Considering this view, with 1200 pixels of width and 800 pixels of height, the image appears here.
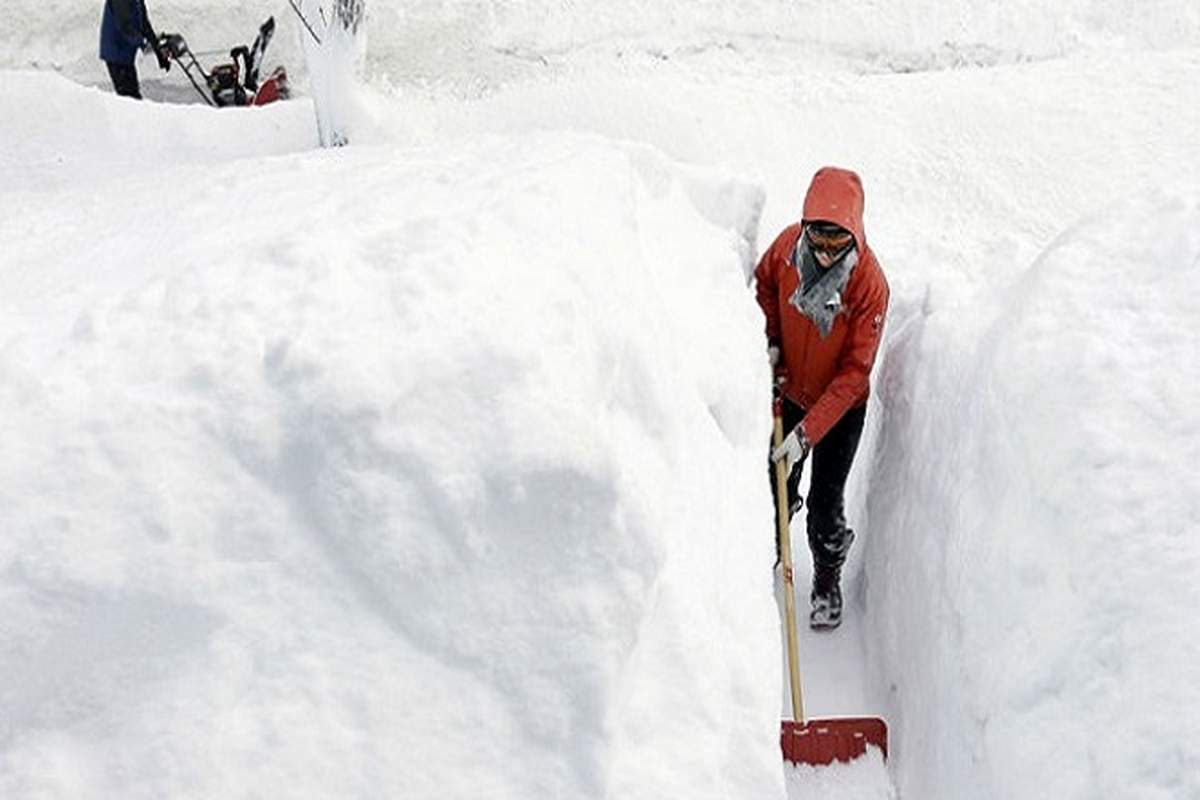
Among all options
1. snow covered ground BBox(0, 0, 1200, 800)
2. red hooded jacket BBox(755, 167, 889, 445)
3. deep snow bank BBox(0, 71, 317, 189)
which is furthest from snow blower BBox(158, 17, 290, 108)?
red hooded jacket BBox(755, 167, 889, 445)

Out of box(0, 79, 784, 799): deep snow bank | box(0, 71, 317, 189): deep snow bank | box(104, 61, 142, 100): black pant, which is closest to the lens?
box(0, 79, 784, 799): deep snow bank

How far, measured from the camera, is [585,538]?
2.24 m

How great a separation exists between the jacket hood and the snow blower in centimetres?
542

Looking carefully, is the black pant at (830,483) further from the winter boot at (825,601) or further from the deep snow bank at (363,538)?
the deep snow bank at (363,538)

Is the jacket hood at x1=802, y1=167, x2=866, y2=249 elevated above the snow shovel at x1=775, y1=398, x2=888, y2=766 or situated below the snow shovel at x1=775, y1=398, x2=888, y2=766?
above

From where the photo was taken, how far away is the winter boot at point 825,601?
4277 mm

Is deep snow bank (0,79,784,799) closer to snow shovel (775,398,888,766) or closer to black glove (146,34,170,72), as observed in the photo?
snow shovel (775,398,888,766)

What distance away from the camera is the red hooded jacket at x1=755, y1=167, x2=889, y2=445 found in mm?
3721

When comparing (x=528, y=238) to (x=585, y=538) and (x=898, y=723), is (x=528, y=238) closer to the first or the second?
(x=585, y=538)

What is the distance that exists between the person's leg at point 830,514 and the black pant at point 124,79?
6164mm

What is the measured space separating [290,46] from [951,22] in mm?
5293

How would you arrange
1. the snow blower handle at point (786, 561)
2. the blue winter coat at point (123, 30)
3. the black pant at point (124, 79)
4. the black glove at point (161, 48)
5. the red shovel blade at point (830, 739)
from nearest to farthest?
the red shovel blade at point (830, 739)
the snow blower handle at point (786, 561)
the blue winter coat at point (123, 30)
the black glove at point (161, 48)
the black pant at point (124, 79)

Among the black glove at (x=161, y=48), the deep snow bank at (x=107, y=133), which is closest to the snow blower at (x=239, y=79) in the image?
the black glove at (x=161, y=48)

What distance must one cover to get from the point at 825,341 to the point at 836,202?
46cm
